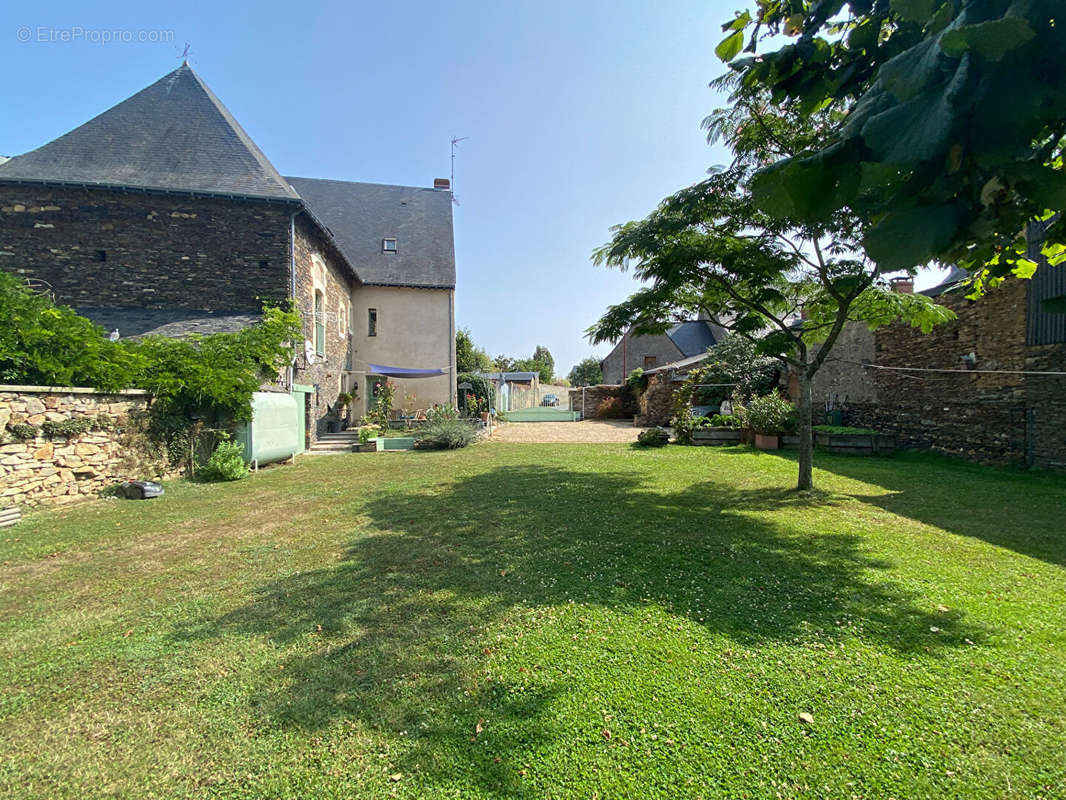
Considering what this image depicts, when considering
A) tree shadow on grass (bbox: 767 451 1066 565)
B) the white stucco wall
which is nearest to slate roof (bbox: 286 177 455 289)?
the white stucco wall

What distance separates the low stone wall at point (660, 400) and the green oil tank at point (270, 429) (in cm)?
1214

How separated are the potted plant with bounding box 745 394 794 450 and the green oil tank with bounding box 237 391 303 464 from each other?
35.2 feet

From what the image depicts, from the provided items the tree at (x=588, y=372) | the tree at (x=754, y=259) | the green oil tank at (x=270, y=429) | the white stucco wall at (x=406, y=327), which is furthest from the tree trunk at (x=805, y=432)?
the tree at (x=588, y=372)

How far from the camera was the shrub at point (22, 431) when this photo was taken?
581cm

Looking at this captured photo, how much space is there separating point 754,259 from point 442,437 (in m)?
8.59

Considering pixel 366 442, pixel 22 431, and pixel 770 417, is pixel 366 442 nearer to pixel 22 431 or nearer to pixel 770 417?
pixel 22 431

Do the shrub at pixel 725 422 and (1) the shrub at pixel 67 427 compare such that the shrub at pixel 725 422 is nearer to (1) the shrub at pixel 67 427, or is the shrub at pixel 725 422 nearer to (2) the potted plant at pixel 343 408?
(2) the potted plant at pixel 343 408

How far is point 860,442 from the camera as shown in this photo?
10242mm

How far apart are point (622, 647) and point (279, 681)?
5.92 feet

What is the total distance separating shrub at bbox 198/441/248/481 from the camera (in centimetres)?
788

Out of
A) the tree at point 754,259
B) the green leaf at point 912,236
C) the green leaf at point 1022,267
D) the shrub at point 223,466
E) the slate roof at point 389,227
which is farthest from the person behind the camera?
the slate roof at point 389,227

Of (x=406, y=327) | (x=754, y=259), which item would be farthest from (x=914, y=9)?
(x=406, y=327)

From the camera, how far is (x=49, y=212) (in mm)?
10906

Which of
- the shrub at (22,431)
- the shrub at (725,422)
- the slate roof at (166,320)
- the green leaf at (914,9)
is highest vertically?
the slate roof at (166,320)
